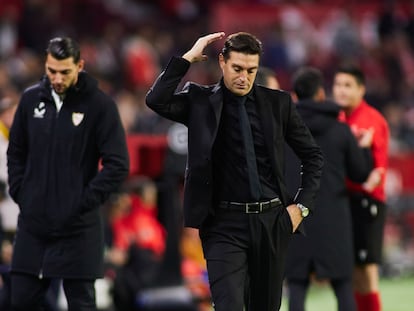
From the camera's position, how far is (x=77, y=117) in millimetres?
7711

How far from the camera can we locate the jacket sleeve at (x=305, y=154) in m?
7.14

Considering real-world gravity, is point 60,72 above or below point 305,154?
above

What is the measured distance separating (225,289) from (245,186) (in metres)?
0.59

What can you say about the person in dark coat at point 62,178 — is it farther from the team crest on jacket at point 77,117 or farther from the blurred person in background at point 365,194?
the blurred person in background at point 365,194

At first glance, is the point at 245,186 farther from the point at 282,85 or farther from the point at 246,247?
the point at 282,85

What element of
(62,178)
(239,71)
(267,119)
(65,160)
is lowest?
(62,178)

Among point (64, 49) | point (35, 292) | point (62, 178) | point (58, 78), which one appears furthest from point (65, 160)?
point (35, 292)

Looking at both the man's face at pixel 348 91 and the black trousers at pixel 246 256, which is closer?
the black trousers at pixel 246 256

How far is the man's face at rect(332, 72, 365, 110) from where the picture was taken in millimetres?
9133

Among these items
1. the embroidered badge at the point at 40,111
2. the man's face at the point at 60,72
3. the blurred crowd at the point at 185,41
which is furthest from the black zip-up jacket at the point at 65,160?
the blurred crowd at the point at 185,41

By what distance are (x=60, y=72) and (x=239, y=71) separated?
4.39 feet

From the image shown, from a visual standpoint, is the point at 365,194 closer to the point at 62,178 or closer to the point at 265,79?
the point at 265,79

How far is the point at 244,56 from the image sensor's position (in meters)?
6.80

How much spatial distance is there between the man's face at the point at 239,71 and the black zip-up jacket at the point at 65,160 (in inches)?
44.3
